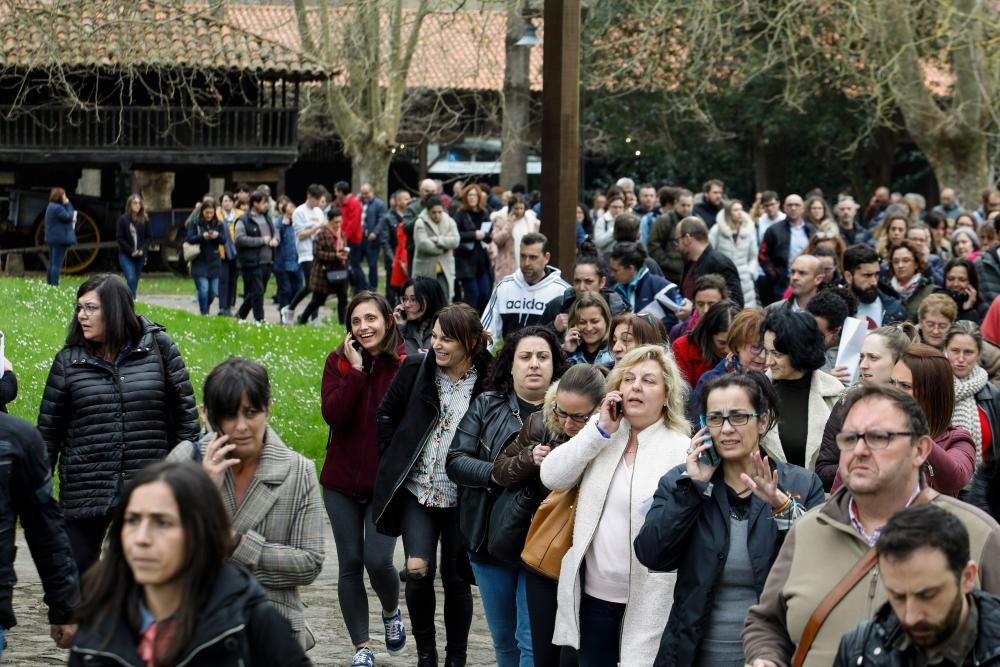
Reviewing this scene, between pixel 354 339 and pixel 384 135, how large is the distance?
83.9 ft

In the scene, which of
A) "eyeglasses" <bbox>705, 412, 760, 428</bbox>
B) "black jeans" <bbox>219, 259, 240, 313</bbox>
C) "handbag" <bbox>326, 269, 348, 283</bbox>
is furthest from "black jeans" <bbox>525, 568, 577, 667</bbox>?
"black jeans" <bbox>219, 259, 240, 313</bbox>

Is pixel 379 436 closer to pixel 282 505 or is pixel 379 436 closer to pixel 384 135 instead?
pixel 282 505

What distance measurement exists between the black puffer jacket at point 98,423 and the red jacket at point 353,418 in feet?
3.19

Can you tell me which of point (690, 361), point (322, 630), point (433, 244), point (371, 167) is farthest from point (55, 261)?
point (690, 361)

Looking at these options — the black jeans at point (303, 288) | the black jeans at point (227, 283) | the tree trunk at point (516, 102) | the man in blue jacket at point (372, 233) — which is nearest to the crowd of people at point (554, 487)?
the black jeans at point (303, 288)

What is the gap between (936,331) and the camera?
9.02 meters

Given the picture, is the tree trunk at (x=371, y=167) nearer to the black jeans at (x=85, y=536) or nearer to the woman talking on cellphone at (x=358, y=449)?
the woman talking on cellphone at (x=358, y=449)

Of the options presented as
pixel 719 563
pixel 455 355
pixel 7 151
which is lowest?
pixel 719 563

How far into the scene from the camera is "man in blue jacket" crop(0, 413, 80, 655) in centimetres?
580

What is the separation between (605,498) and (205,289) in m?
18.0

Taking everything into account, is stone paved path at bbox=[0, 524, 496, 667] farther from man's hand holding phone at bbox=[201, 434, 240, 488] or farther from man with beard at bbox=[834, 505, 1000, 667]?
man with beard at bbox=[834, 505, 1000, 667]

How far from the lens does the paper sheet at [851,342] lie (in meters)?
8.38

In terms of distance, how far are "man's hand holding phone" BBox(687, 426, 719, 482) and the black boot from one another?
291 cm

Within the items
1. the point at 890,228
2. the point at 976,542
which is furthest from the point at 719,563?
the point at 890,228
